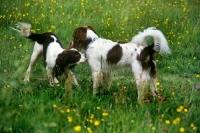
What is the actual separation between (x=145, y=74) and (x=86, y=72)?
7.18 feet

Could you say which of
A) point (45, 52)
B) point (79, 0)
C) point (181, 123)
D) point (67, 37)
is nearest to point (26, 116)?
point (181, 123)

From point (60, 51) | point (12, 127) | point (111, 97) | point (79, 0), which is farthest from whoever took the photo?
point (79, 0)

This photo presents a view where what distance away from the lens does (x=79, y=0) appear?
38.9ft

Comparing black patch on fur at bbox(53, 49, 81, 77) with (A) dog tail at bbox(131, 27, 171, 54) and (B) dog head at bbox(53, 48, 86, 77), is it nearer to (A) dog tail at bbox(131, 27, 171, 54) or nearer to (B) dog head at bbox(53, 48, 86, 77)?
(B) dog head at bbox(53, 48, 86, 77)

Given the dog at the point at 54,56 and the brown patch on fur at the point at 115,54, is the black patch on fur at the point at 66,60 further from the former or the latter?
the brown patch on fur at the point at 115,54

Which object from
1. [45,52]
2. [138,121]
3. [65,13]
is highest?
[65,13]

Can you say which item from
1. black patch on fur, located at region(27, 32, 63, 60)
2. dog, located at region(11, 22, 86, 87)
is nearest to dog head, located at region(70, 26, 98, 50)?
dog, located at region(11, 22, 86, 87)

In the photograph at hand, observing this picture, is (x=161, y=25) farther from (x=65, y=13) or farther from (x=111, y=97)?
(x=111, y=97)

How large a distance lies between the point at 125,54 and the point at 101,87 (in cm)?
62

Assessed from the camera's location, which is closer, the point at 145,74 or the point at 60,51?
the point at 145,74

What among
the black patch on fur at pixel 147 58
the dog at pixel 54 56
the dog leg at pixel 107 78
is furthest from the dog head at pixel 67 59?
the black patch on fur at pixel 147 58

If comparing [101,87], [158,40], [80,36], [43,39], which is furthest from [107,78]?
[43,39]

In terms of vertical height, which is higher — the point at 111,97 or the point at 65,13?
the point at 65,13

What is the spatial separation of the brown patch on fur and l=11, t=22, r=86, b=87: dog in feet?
1.55
